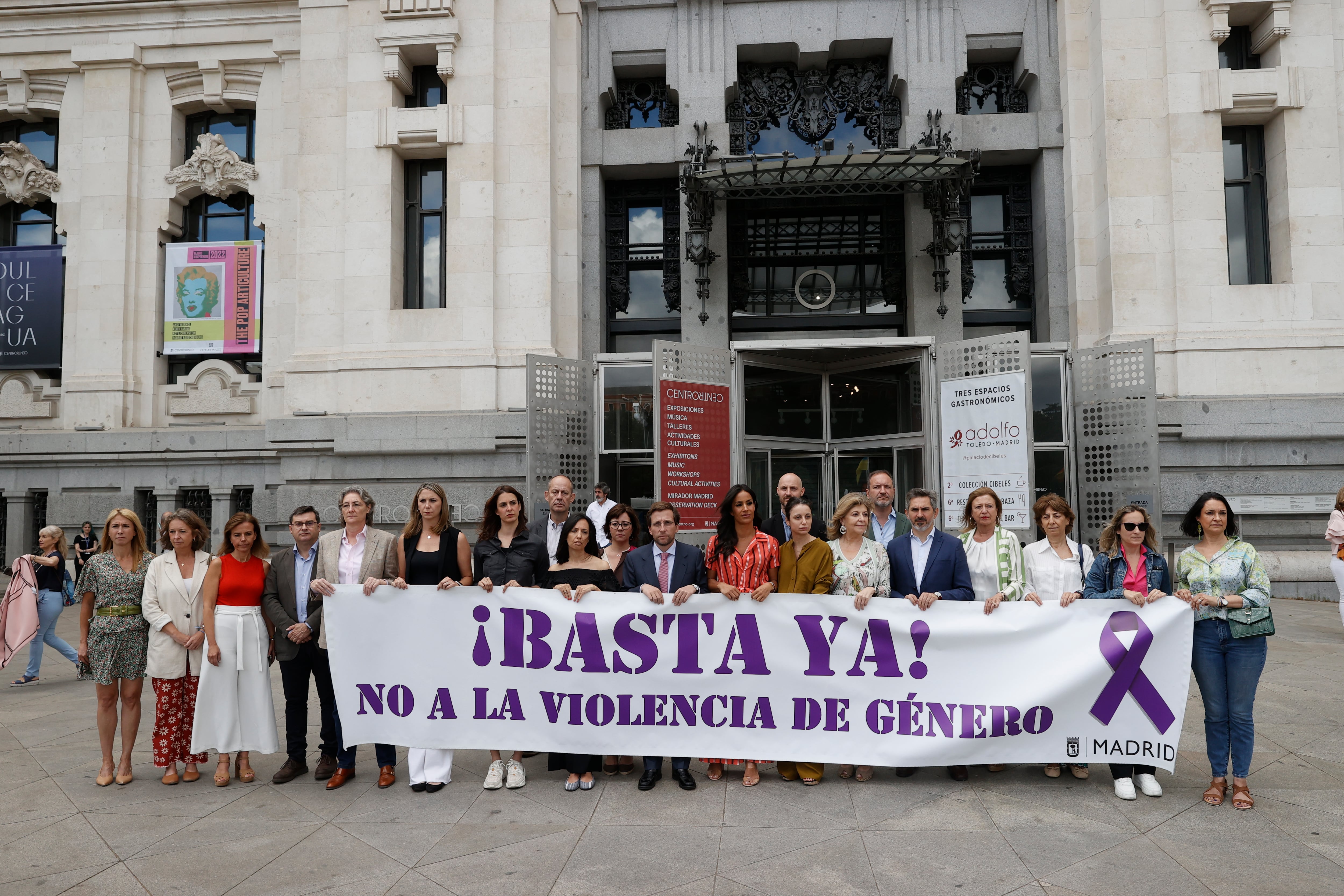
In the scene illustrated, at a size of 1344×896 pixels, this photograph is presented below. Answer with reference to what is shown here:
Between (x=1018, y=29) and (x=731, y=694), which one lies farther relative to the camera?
(x=1018, y=29)

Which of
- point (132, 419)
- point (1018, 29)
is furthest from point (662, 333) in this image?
point (132, 419)

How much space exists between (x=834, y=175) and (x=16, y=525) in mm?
18185

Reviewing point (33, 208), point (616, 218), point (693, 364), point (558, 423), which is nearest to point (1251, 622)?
point (693, 364)

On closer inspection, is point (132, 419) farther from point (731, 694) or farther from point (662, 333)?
point (731, 694)

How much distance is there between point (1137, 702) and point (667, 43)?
15.4 m

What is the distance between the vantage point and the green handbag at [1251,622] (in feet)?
18.3

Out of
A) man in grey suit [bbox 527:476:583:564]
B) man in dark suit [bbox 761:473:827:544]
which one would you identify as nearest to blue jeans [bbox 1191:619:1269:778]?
man in dark suit [bbox 761:473:827:544]

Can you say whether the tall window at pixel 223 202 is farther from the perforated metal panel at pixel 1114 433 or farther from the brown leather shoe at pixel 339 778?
the perforated metal panel at pixel 1114 433

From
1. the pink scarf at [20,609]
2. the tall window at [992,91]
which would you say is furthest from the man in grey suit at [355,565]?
the tall window at [992,91]

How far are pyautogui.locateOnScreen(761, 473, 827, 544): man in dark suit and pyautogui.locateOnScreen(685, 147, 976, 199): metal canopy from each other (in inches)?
339

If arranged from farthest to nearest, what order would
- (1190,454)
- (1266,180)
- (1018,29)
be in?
(1018,29) < (1266,180) < (1190,454)

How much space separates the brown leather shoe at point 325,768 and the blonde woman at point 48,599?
5.96m

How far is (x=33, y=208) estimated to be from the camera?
19219 millimetres

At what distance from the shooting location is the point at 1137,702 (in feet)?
19.6
